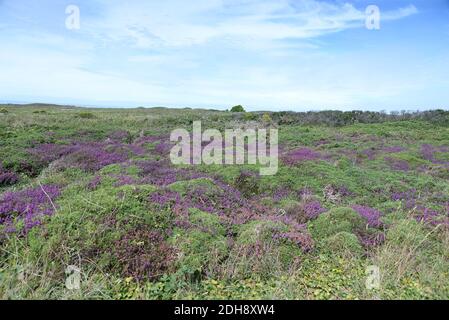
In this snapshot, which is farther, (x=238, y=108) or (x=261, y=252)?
(x=238, y=108)

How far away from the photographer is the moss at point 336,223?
6.88m

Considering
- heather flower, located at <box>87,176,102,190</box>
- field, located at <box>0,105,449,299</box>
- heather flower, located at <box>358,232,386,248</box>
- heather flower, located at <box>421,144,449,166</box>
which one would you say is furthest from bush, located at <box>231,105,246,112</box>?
heather flower, located at <box>358,232,386,248</box>

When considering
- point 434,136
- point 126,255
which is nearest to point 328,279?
point 126,255

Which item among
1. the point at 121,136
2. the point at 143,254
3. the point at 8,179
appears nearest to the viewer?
the point at 143,254

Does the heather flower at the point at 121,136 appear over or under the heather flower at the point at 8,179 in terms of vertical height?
over

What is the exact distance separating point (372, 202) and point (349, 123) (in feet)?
98.8

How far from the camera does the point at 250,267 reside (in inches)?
210

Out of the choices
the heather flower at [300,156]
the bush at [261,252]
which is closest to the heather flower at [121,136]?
the heather flower at [300,156]

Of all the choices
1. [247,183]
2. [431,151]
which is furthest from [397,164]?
[247,183]

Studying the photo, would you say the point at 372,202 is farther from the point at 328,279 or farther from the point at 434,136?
the point at 434,136

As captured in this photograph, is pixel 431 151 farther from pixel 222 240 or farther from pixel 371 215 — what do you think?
pixel 222 240

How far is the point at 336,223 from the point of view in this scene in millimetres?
7137

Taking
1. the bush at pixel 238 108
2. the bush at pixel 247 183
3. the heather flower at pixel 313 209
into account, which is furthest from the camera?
the bush at pixel 238 108

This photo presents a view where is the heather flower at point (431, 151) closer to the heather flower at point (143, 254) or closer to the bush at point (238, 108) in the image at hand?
the heather flower at point (143, 254)
